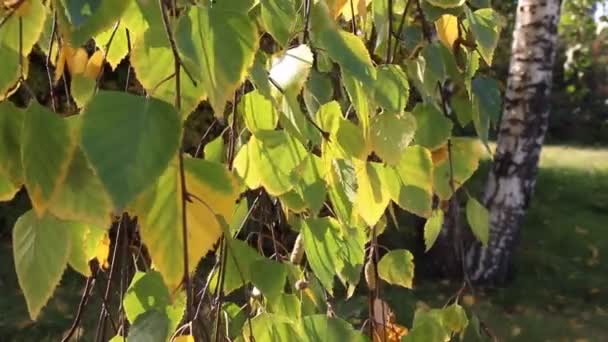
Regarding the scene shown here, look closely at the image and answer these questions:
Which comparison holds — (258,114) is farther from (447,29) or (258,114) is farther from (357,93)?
(447,29)

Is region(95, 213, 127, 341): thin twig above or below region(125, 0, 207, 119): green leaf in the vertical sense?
below

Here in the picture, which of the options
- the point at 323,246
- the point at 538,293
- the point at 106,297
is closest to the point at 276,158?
the point at 323,246

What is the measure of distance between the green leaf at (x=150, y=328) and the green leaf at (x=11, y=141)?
0.45 ft

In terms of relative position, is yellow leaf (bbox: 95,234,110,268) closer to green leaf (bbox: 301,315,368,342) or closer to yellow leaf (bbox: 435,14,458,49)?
green leaf (bbox: 301,315,368,342)

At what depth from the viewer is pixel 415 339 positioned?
38.0 inches

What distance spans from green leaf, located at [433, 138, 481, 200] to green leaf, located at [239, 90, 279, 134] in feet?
0.73

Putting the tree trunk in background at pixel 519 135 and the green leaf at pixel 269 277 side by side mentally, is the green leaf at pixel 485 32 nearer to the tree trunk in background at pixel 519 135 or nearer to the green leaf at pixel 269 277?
the green leaf at pixel 269 277

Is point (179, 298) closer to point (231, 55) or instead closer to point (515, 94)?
point (231, 55)

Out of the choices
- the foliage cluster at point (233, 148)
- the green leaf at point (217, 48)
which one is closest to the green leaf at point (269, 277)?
the foliage cluster at point (233, 148)

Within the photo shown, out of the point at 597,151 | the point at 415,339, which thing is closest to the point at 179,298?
the point at 415,339

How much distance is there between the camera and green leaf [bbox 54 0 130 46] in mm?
503

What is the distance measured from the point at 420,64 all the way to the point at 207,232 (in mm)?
406

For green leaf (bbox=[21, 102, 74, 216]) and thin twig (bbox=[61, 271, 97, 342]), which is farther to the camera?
thin twig (bbox=[61, 271, 97, 342])

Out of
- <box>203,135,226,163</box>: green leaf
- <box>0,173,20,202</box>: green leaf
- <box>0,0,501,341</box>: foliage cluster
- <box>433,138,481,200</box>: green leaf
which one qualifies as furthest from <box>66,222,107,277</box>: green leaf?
<box>433,138,481,200</box>: green leaf
